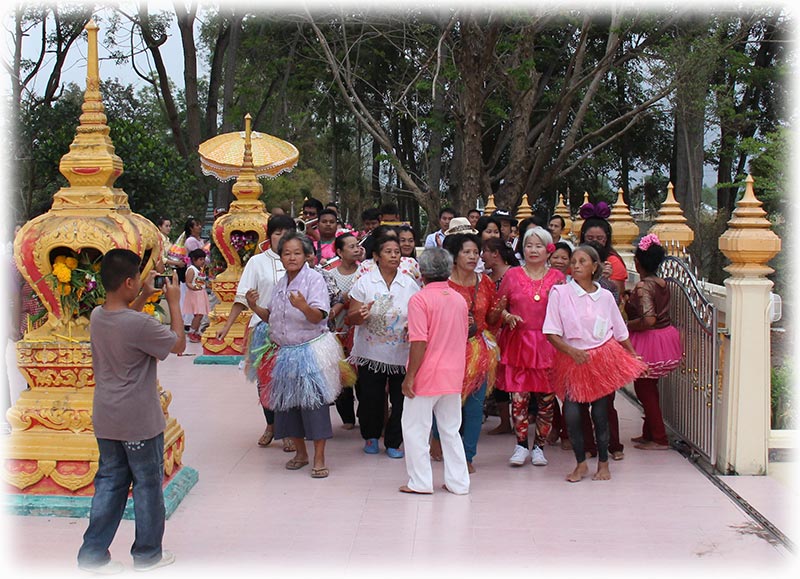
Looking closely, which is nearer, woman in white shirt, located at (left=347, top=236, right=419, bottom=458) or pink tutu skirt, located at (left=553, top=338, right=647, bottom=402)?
pink tutu skirt, located at (left=553, top=338, right=647, bottom=402)

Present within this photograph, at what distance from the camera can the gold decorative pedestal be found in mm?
5648

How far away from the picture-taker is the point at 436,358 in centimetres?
598

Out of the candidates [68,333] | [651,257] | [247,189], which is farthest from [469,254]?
[247,189]

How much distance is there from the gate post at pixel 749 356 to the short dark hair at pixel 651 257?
720 millimetres

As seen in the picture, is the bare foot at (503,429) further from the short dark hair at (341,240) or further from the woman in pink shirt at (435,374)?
the short dark hair at (341,240)

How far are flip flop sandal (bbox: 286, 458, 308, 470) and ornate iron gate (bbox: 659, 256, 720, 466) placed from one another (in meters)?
2.85

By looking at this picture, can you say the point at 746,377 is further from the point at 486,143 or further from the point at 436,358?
the point at 486,143

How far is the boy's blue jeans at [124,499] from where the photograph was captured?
4.64 meters

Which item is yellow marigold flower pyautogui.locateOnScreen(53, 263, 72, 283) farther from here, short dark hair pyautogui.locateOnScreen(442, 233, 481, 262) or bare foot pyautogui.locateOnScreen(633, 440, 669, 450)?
bare foot pyautogui.locateOnScreen(633, 440, 669, 450)

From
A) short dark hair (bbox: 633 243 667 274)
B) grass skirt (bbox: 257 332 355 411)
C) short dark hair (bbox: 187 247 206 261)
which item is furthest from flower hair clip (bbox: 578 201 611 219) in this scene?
short dark hair (bbox: 187 247 206 261)

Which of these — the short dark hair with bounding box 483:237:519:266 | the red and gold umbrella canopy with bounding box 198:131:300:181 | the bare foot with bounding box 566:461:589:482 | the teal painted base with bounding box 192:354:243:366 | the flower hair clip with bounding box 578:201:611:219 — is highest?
the red and gold umbrella canopy with bounding box 198:131:300:181

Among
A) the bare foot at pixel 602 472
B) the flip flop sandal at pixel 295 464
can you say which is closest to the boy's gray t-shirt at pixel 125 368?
the flip flop sandal at pixel 295 464

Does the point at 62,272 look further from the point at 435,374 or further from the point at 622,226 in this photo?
the point at 622,226

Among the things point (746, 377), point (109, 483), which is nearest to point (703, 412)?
point (746, 377)
